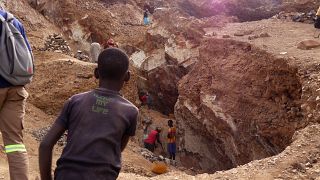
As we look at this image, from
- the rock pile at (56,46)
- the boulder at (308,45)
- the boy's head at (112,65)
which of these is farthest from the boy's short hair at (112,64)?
the rock pile at (56,46)

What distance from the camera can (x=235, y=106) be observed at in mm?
9836

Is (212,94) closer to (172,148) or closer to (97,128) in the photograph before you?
(172,148)

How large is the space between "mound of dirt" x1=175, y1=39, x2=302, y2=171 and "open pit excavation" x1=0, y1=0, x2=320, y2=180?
0.02 meters

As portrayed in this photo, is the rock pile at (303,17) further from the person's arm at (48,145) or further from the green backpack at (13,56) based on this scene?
the person's arm at (48,145)

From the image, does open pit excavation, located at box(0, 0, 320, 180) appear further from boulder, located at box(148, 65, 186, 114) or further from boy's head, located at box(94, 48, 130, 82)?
boy's head, located at box(94, 48, 130, 82)

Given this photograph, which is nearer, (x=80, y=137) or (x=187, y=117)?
(x=80, y=137)

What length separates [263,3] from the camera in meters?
22.4

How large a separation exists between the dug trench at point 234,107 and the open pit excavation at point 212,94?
0.07ft

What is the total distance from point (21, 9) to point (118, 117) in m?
16.4

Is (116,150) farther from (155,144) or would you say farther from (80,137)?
(155,144)

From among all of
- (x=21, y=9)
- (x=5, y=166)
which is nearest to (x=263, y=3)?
(x=21, y=9)

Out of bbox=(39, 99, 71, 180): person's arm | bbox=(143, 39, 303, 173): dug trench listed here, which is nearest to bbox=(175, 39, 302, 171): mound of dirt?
bbox=(143, 39, 303, 173): dug trench

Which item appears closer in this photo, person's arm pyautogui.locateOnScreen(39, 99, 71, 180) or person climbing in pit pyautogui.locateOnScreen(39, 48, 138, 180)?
person climbing in pit pyautogui.locateOnScreen(39, 48, 138, 180)

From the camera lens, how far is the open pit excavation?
22.3 feet
